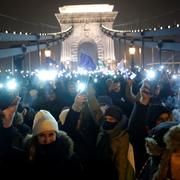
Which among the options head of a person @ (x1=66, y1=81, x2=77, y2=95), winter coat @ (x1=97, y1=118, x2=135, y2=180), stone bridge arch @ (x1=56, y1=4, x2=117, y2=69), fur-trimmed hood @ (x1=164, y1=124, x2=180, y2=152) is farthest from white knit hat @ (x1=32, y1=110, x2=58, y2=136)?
stone bridge arch @ (x1=56, y1=4, x2=117, y2=69)

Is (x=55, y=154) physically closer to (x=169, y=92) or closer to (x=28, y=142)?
(x=28, y=142)

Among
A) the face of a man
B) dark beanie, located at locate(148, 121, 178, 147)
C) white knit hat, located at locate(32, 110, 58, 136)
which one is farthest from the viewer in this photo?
the face of a man

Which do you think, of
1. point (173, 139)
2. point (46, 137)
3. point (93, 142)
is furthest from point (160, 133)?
point (93, 142)

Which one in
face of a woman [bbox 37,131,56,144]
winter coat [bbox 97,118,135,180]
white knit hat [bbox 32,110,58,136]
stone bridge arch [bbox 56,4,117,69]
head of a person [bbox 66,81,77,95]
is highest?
stone bridge arch [bbox 56,4,117,69]

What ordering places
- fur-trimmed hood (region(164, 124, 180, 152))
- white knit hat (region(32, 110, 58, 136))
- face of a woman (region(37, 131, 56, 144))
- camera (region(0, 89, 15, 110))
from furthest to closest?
camera (region(0, 89, 15, 110)) < white knit hat (region(32, 110, 58, 136)) < face of a woman (region(37, 131, 56, 144)) < fur-trimmed hood (region(164, 124, 180, 152))

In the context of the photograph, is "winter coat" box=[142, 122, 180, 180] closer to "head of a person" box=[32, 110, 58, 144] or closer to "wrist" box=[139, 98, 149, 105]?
"head of a person" box=[32, 110, 58, 144]

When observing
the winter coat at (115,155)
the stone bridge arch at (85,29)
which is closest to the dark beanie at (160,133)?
the winter coat at (115,155)

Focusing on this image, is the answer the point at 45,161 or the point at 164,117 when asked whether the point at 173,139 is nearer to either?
the point at 45,161

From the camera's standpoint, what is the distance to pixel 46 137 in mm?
4520

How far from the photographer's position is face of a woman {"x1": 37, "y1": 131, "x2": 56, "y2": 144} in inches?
176

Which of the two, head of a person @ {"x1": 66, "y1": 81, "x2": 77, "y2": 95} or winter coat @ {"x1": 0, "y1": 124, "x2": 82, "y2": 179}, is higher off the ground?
head of a person @ {"x1": 66, "y1": 81, "x2": 77, "y2": 95}

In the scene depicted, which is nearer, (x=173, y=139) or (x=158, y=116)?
(x=173, y=139)

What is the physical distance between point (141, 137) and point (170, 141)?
2312 millimetres

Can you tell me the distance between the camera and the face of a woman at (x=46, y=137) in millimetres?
4477
